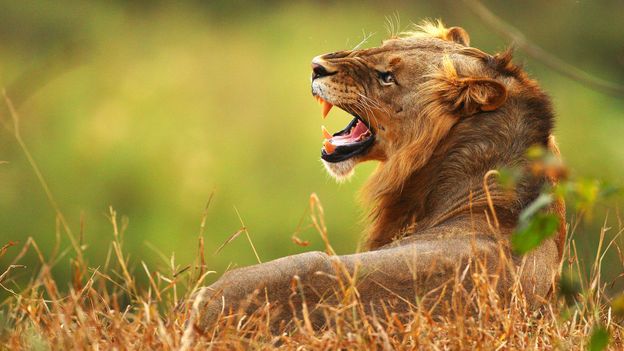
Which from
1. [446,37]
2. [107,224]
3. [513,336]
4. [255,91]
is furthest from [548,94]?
[255,91]

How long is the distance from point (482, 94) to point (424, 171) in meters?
0.45

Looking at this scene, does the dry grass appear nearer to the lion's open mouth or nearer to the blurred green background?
the lion's open mouth

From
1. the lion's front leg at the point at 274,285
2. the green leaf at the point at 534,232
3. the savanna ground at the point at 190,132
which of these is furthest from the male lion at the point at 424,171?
the savanna ground at the point at 190,132

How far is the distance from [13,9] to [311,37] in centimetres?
489

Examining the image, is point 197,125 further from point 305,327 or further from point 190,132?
point 305,327

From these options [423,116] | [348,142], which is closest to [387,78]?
[423,116]

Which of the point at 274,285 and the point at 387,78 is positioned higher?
the point at 387,78

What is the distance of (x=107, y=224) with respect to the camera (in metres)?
16.5

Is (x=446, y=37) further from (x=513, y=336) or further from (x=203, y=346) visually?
(x=203, y=346)

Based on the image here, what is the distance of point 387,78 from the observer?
17.8ft

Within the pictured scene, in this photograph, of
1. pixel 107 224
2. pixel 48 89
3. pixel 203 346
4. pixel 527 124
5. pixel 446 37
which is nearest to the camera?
pixel 203 346

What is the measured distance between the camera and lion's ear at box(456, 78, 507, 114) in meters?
4.99

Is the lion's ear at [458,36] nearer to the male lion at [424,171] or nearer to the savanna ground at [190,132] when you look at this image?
the male lion at [424,171]

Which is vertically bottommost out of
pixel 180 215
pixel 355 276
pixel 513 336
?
pixel 180 215
